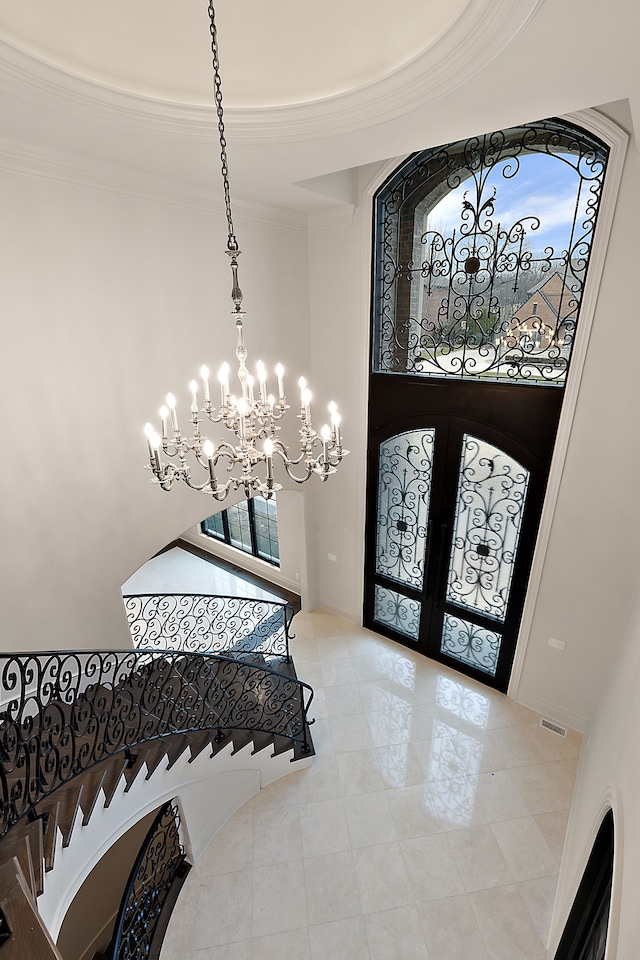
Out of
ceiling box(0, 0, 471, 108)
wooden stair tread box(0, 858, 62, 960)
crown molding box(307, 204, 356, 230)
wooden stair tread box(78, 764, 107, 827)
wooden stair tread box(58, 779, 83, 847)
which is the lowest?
wooden stair tread box(78, 764, 107, 827)

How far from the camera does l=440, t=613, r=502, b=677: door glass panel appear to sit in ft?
19.3

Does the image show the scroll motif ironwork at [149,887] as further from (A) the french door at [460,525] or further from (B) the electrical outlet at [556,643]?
(B) the electrical outlet at [556,643]

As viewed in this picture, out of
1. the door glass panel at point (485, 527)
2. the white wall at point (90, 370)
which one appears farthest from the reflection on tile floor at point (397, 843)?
the white wall at point (90, 370)

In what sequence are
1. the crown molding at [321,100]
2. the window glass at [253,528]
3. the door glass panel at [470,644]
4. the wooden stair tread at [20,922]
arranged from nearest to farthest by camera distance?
the crown molding at [321,100] → the wooden stair tread at [20,922] → the door glass panel at [470,644] → the window glass at [253,528]

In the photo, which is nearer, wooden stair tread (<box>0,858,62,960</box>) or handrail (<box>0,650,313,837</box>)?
wooden stair tread (<box>0,858,62,960</box>)

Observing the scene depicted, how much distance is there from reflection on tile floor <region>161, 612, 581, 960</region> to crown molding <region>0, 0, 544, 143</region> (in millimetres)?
5824

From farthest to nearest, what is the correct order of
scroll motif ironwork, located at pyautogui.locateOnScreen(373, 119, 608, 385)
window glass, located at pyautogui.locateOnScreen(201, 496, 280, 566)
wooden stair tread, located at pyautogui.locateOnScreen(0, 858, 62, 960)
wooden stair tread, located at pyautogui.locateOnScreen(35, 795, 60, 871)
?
window glass, located at pyautogui.locateOnScreen(201, 496, 280, 566) < scroll motif ironwork, located at pyautogui.locateOnScreen(373, 119, 608, 385) < wooden stair tread, located at pyautogui.locateOnScreen(35, 795, 60, 871) < wooden stair tread, located at pyautogui.locateOnScreen(0, 858, 62, 960)

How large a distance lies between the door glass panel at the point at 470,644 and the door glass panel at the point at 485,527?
0.95 feet

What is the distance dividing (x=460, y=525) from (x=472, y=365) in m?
1.92

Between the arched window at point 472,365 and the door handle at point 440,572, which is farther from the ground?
the arched window at point 472,365

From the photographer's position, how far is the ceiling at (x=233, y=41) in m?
2.26

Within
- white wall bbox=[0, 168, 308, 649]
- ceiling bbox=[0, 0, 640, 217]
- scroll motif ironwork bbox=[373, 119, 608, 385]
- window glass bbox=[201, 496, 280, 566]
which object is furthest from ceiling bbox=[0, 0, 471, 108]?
window glass bbox=[201, 496, 280, 566]

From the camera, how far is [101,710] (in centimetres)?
391

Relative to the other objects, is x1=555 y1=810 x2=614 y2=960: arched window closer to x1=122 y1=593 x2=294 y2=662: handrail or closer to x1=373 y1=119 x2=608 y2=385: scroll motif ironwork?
x1=373 y1=119 x2=608 y2=385: scroll motif ironwork
